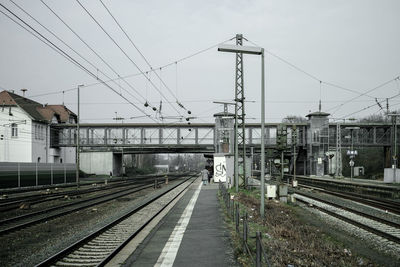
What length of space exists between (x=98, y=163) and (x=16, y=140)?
14409mm

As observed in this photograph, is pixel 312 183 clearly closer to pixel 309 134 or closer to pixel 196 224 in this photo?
pixel 309 134

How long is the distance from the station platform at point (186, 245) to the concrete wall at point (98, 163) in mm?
49920

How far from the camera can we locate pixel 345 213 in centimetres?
1762

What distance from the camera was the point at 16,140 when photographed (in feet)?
175

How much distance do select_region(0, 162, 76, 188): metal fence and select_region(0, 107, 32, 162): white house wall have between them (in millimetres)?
13489

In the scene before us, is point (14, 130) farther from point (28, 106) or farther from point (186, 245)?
point (186, 245)

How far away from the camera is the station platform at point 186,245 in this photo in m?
8.06

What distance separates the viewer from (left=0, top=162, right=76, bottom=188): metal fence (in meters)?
31.9

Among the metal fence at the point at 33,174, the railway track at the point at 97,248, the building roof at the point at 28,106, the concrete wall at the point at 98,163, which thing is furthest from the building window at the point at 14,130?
the railway track at the point at 97,248

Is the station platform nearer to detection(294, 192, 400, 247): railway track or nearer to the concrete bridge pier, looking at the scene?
detection(294, 192, 400, 247): railway track

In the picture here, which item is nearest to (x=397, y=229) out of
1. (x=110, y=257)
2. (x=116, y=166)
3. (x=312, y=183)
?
(x=110, y=257)

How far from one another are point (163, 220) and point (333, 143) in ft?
157

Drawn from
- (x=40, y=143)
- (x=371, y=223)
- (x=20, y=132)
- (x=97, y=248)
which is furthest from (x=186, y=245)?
(x=40, y=143)

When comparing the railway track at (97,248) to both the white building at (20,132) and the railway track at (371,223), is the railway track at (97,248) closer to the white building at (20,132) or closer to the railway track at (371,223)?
the railway track at (371,223)
